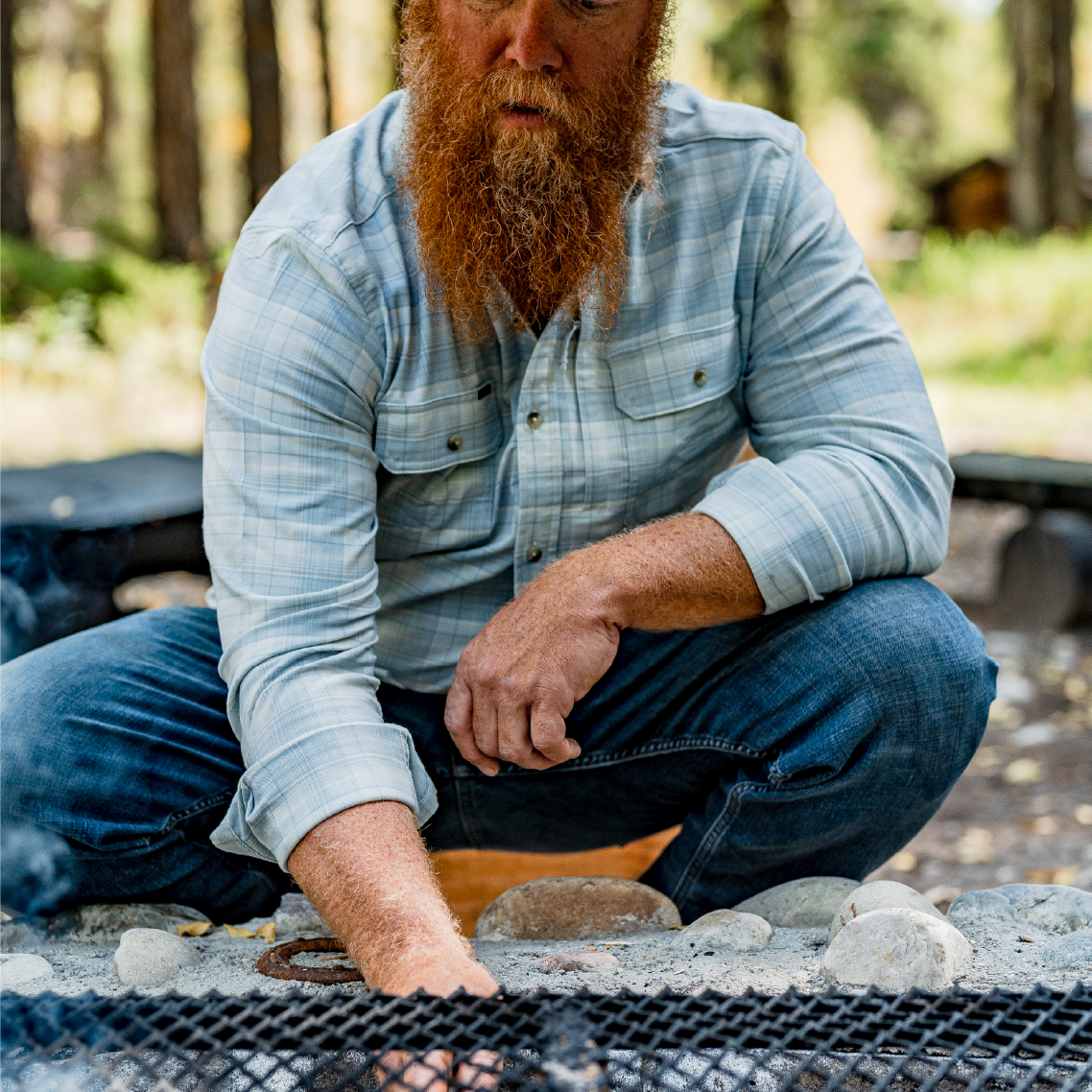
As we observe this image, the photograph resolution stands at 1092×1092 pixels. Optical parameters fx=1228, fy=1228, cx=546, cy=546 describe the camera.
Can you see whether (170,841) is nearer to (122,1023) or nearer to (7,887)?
(7,887)

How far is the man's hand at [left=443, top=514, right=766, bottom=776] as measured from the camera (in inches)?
77.6

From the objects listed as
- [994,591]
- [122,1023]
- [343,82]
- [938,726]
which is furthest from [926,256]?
[343,82]

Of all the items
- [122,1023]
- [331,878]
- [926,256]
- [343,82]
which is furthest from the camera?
[343,82]

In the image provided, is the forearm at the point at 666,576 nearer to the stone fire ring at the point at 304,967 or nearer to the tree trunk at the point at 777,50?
the stone fire ring at the point at 304,967

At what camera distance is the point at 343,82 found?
33.7 m

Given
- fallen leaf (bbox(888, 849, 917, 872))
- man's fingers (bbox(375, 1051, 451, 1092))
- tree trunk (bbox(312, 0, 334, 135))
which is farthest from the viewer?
tree trunk (bbox(312, 0, 334, 135))

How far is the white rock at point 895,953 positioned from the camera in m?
1.69

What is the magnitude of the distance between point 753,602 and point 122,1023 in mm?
1151

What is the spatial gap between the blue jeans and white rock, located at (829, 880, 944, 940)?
7.6 inches

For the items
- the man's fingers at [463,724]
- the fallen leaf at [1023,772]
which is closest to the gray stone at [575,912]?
the man's fingers at [463,724]

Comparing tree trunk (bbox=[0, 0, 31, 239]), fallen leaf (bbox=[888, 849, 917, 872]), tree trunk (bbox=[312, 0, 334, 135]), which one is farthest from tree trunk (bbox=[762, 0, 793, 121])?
fallen leaf (bbox=[888, 849, 917, 872])

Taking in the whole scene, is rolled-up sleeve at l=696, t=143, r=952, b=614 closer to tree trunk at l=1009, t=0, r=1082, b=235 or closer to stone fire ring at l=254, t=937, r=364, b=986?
stone fire ring at l=254, t=937, r=364, b=986

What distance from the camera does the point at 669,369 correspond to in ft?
7.15

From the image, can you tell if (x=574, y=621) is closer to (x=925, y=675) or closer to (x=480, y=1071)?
(x=925, y=675)
